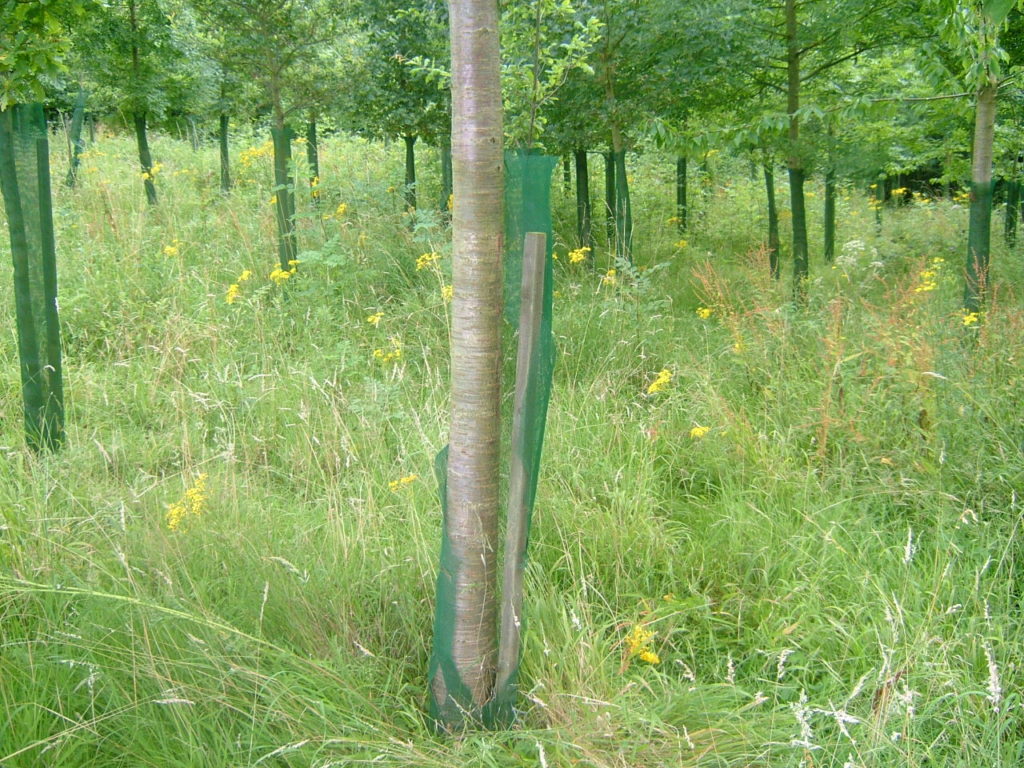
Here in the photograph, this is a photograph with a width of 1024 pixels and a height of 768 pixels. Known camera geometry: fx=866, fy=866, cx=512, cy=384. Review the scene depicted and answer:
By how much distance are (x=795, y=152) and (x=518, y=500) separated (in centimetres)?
634

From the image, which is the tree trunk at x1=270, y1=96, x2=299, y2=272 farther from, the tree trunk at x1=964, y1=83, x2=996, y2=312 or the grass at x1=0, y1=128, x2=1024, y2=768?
the tree trunk at x1=964, y1=83, x2=996, y2=312

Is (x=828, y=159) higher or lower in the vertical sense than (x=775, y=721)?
higher

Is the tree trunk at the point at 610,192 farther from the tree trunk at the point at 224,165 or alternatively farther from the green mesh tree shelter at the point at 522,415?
the green mesh tree shelter at the point at 522,415

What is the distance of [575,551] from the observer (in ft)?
10.1

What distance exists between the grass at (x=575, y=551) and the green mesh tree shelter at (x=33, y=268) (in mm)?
207

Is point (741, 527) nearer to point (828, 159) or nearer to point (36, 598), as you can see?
point (36, 598)

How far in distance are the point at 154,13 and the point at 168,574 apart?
820 centimetres

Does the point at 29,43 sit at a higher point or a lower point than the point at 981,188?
higher

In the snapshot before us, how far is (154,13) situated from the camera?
8.98 meters

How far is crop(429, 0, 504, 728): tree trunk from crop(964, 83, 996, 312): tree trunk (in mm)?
4593

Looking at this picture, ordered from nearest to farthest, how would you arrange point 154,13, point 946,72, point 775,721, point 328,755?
point 328,755, point 775,721, point 946,72, point 154,13

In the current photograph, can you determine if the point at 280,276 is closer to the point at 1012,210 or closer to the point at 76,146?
the point at 76,146

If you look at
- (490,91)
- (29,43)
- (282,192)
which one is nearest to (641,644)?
(490,91)

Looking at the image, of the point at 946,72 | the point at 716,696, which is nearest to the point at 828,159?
the point at 946,72
